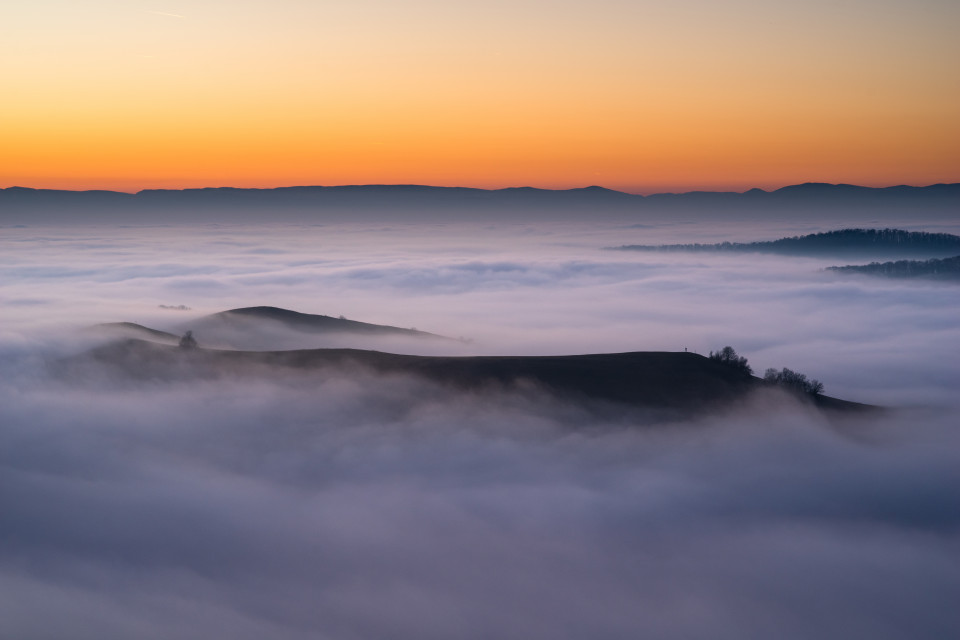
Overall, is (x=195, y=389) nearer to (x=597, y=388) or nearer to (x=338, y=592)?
(x=338, y=592)

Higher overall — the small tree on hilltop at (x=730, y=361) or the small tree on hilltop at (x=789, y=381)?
the small tree on hilltop at (x=730, y=361)

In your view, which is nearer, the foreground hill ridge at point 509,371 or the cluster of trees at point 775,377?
the foreground hill ridge at point 509,371

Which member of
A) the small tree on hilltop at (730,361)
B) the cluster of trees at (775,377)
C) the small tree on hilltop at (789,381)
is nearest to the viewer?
the small tree on hilltop at (789,381)

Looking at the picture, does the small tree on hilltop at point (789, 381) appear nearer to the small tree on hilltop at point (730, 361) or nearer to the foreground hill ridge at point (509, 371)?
the foreground hill ridge at point (509, 371)

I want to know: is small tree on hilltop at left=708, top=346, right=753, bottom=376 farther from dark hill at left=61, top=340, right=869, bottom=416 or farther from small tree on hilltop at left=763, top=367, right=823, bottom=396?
small tree on hilltop at left=763, top=367, right=823, bottom=396

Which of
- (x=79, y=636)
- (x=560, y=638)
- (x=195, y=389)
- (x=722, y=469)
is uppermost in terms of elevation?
(x=195, y=389)

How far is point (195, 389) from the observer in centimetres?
9356

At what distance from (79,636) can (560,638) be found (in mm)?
41655

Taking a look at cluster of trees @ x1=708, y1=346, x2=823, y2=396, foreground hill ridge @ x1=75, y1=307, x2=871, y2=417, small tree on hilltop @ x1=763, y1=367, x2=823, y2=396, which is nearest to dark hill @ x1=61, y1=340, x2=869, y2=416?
foreground hill ridge @ x1=75, y1=307, x2=871, y2=417

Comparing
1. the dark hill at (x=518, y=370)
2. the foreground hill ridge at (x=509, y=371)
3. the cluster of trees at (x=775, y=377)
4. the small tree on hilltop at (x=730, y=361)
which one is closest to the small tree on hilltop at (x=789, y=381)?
the cluster of trees at (x=775, y=377)

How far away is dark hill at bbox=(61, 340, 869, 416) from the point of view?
276 feet

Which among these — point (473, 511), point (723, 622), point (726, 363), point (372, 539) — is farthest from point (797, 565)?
point (372, 539)

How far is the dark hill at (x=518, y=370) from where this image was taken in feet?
276

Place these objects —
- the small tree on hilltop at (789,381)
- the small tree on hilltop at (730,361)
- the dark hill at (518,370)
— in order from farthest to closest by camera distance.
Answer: the small tree on hilltop at (730,361) < the small tree on hilltop at (789,381) < the dark hill at (518,370)
